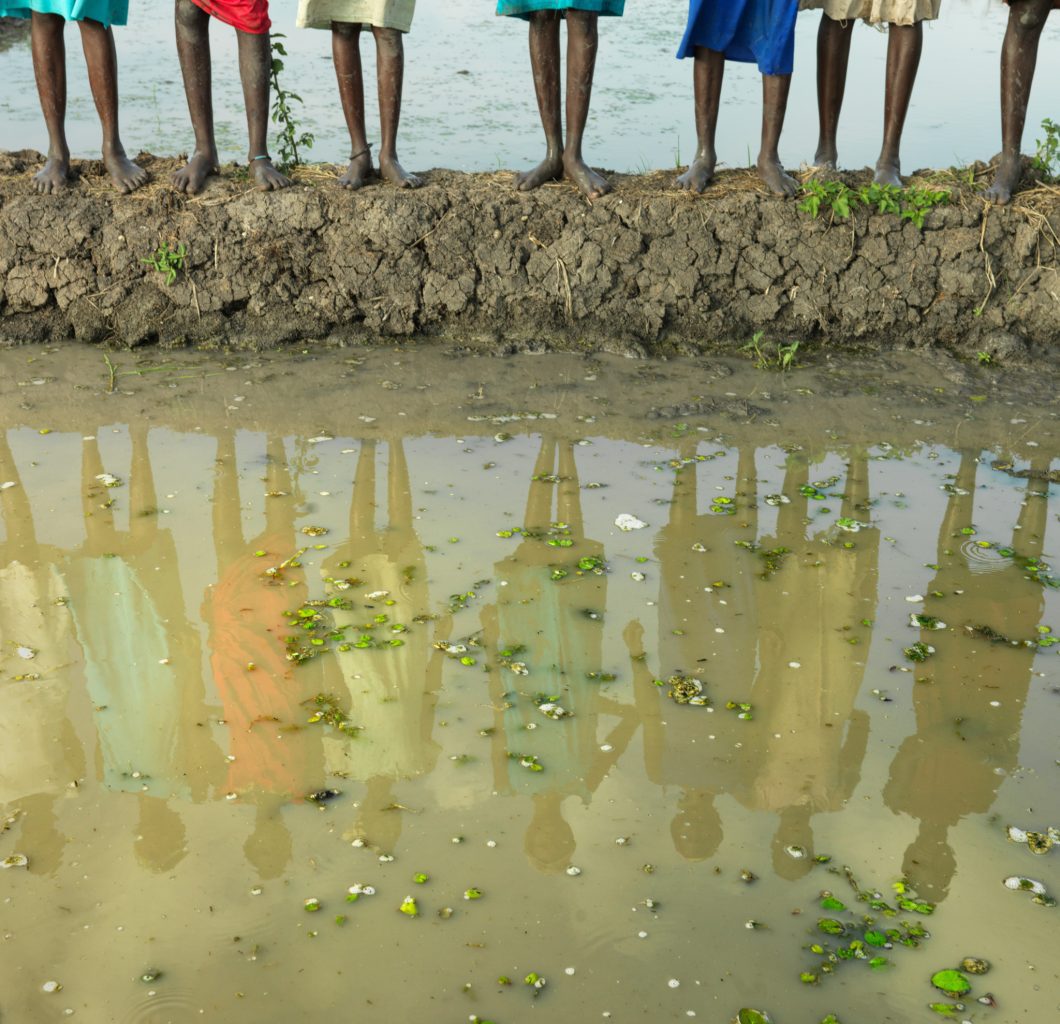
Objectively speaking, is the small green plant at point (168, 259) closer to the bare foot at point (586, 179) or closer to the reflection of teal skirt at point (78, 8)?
the reflection of teal skirt at point (78, 8)

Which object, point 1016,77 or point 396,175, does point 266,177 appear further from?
point 1016,77

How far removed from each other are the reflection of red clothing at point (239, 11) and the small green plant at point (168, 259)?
98 cm

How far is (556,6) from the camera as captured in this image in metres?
5.24

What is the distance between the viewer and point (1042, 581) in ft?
12.1

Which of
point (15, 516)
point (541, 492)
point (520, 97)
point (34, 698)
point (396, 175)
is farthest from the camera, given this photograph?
point (520, 97)

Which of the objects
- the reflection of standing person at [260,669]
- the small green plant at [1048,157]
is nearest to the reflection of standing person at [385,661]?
the reflection of standing person at [260,669]

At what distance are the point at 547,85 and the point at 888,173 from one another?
161 cm

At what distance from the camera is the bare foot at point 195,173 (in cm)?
554

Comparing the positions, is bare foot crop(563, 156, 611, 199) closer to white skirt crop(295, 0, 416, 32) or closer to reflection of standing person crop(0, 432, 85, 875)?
white skirt crop(295, 0, 416, 32)

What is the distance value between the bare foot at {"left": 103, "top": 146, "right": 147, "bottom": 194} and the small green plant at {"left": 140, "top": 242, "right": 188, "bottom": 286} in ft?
1.19

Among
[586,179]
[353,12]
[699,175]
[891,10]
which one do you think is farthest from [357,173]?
[891,10]

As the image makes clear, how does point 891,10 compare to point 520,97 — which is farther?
point 520,97

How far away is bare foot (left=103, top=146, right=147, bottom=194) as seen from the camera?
18.2 ft

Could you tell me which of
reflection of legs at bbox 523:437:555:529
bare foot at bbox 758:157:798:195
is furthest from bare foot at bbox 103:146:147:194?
bare foot at bbox 758:157:798:195
